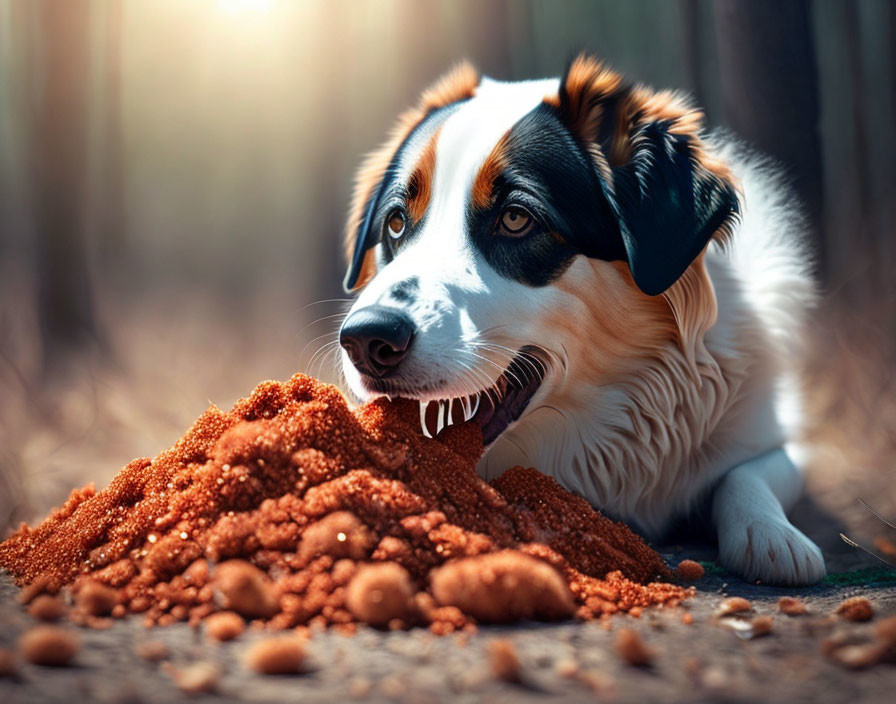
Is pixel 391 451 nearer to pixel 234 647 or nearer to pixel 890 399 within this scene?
pixel 234 647

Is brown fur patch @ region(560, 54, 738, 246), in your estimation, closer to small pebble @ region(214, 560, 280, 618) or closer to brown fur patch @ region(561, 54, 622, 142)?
brown fur patch @ region(561, 54, 622, 142)

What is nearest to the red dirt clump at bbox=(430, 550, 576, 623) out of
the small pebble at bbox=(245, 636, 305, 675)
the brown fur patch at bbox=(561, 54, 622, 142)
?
the small pebble at bbox=(245, 636, 305, 675)

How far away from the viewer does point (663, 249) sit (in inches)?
79.7

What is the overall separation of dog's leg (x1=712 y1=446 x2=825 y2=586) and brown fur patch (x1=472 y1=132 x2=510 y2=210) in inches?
38.9

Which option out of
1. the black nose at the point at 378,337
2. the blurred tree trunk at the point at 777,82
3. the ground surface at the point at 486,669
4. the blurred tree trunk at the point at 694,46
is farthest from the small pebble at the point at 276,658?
the blurred tree trunk at the point at 694,46

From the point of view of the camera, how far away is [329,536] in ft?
4.84

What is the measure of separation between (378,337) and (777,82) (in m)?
2.40

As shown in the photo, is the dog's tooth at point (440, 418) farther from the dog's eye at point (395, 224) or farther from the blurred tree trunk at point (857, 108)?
the blurred tree trunk at point (857, 108)

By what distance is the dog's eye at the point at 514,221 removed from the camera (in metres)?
2.04

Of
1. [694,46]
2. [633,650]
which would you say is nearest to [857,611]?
[633,650]

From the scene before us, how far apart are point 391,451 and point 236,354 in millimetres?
2688

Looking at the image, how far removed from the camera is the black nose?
1.73 meters

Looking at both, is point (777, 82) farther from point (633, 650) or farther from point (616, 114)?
point (633, 650)

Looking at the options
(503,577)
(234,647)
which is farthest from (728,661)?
(234,647)
